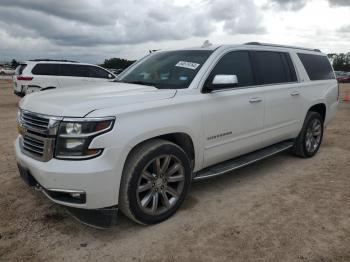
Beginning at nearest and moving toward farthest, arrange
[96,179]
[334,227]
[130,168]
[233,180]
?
[96,179]
[130,168]
[334,227]
[233,180]

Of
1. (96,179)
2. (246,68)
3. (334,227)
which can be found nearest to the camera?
(96,179)

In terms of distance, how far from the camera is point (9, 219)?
149 inches

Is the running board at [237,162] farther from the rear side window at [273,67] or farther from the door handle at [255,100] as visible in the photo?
the rear side window at [273,67]

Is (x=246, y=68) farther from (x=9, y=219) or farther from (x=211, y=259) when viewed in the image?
(x=9, y=219)

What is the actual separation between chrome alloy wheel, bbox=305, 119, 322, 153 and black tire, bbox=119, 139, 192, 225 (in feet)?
10.1

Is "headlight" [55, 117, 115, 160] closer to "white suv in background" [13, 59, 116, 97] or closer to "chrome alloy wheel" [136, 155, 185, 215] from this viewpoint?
"chrome alloy wheel" [136, 155, 185, 215]

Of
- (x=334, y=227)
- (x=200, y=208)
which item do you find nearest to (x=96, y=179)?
(x=200, y=208)

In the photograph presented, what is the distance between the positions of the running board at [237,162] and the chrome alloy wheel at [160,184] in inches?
13.2

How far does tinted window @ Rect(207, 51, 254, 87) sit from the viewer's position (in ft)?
14.1

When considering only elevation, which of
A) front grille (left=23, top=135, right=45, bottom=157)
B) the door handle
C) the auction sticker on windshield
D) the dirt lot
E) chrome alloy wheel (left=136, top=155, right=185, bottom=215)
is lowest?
the dirt lot

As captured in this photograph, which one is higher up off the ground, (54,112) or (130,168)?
(54,112)

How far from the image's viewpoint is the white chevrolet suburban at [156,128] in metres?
3.11

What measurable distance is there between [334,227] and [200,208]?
55.4 inches

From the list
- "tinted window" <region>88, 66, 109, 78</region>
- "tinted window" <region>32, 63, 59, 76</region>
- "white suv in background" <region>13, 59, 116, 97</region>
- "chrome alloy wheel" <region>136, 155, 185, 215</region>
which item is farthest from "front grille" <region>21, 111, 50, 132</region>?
"tinted window" <region>88, 66, 109, 78</region>
